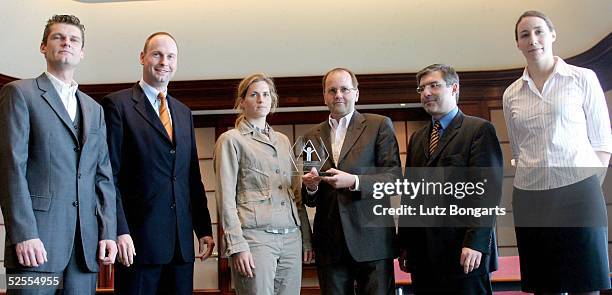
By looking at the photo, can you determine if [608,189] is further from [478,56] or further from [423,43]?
[423,43]

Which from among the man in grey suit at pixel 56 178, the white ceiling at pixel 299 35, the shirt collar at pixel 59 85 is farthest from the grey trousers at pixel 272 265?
the white ceiling at pixel 299 35

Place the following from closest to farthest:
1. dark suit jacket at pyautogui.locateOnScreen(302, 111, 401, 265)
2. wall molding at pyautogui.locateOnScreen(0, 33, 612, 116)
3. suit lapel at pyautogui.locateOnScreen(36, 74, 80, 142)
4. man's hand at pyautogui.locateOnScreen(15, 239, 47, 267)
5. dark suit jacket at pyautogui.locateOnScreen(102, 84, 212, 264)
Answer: man's hand at pyautogui.locateOnScreen(15, 239, 47, 267) < suit lapel at pyautogui.locateOnScreen(36, 74, 80, 142) < dark suit jacket at pyautogui.locateOnScreen(102, 84, 212, 264) < dark suit jacket at pyautogui.locateOnScreen(302, 111, 401, 265) < wall molding at pyautogui.locateOnScreen(0, 33, 612, 116)

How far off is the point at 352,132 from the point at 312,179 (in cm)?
31

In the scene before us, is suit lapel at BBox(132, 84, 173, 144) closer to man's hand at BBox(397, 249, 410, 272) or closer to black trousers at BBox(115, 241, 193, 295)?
black trousers at BBox(115, 241, 193, 295)

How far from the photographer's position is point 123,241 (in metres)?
2.15

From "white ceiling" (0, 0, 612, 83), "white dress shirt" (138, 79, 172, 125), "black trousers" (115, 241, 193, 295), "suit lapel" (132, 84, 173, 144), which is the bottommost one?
"black trousers" (115, 241, 193, 295)

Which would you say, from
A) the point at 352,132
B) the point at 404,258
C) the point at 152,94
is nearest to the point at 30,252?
the point at 152,94

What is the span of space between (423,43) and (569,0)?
4.32 feet

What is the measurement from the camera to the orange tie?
2.41 meters

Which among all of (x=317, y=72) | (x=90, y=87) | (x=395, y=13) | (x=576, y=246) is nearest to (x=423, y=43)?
(x=395, y=13)

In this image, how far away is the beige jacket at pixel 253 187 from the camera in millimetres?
2301

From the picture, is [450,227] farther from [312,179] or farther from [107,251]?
[107,251]

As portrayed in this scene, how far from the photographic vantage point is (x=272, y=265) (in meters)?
2.29

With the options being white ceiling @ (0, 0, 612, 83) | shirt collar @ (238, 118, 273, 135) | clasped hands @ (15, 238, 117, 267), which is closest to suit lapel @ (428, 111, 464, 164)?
shirt collar @ (238, 118, 273, 135)
